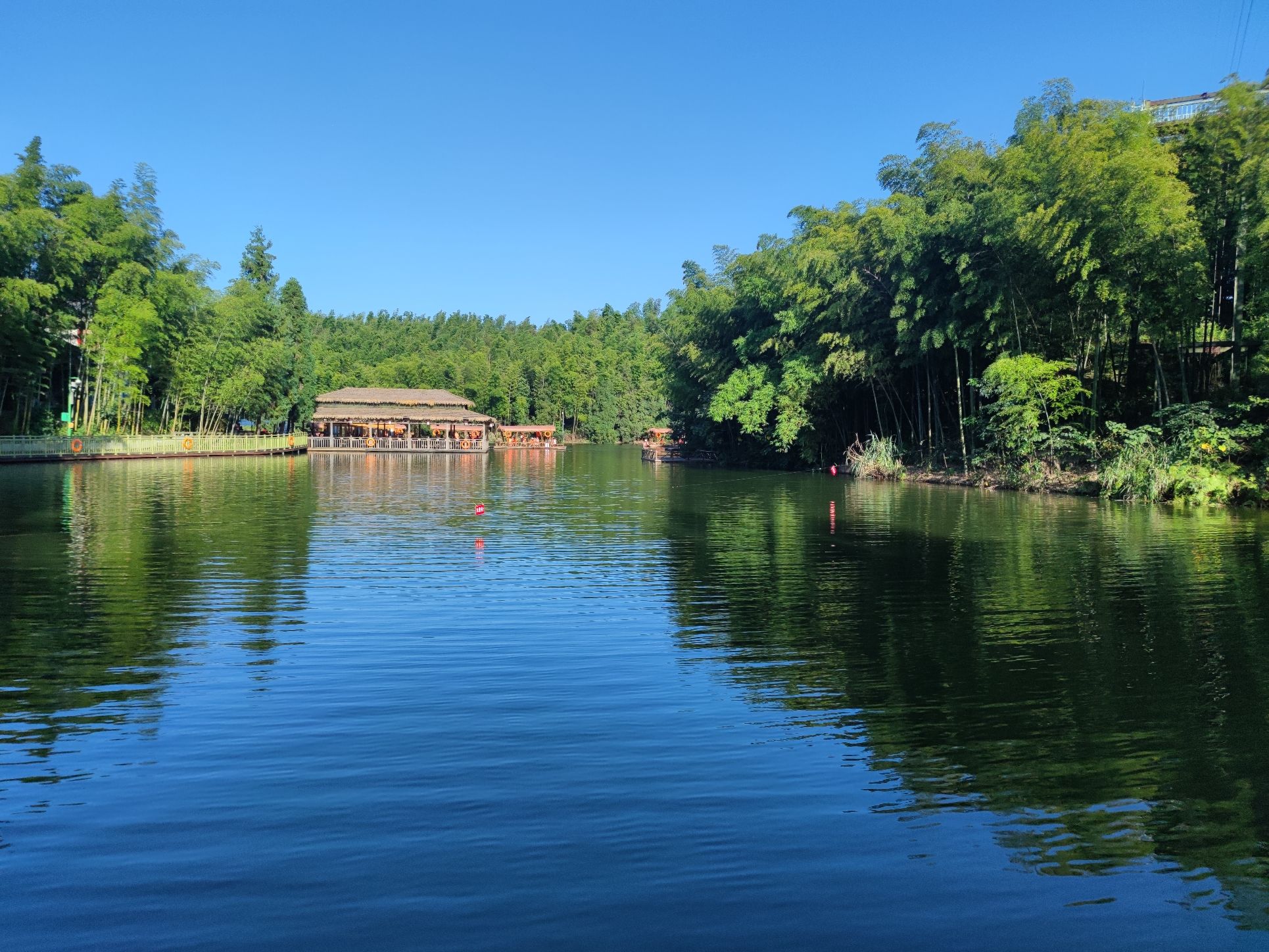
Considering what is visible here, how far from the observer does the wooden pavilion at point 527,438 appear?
3418 inches

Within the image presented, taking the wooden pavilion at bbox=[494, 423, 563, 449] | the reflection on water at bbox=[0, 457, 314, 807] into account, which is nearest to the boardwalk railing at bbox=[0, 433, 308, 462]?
the reflection on water at bbox=[0, 457, 314, 807]

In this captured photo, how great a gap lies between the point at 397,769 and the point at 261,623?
540 cm

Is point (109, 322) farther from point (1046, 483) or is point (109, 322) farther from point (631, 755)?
point (631, 755)

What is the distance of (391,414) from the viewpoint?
7306 centimetres

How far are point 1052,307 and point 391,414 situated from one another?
53225 millimetres

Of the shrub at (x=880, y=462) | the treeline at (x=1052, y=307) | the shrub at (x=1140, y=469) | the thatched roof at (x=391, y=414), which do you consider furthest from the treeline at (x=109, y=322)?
the shrub at (x=1140, y=469)

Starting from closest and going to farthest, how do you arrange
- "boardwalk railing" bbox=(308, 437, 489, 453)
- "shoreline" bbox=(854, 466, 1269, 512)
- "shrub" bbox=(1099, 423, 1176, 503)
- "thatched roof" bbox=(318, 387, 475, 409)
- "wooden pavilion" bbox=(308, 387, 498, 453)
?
"shoreline" bbox=(854, 466, 1269, 512), "shrub" bbox=(1099, 423, 1176, 503), "boardwalk railing" bbox=(308, 437, 489, 453), "wooden pavilion" bbox=(308, 387, 498, 453), "thatched roof" bbox=(318, 387, 475, 409)

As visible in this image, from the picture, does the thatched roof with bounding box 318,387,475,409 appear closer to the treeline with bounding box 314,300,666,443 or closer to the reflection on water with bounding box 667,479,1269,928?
the treeline with bounding box 314,300,666,443

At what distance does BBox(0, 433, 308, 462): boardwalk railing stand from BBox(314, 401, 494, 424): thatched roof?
3887 millimetres

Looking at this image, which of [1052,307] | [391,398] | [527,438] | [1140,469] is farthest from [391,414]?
[1140,469]

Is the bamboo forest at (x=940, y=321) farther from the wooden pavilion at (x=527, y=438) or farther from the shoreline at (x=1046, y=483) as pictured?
the wooden pavilion at (x=527, y=438)

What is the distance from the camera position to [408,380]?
10875cm

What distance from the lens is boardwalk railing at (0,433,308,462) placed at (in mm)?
43062

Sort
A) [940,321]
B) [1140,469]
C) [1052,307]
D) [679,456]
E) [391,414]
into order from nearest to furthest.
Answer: [1140,469] → [1052,307] → [940,321] → [679,456] → [391,414]
